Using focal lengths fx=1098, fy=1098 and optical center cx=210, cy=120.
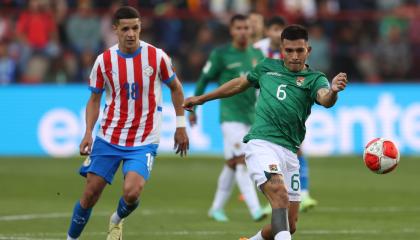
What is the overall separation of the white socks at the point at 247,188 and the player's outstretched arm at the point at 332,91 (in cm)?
454

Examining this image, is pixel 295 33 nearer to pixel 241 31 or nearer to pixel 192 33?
pixel 241 31

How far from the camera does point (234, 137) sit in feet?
48.8

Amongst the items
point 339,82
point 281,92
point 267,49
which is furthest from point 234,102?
point 339,82

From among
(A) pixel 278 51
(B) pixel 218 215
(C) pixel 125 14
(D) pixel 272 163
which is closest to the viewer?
(D) pixel 272 163

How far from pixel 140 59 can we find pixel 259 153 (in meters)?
1.83

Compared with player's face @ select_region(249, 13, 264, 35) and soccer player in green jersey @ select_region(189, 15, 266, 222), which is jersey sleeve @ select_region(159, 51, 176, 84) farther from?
player's face @ select_region(249, 13, 264, 35)

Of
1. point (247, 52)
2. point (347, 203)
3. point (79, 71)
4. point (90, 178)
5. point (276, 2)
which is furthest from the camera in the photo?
point (276, 2)

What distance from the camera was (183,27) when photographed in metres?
26.4

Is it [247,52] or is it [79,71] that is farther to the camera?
[79,71]

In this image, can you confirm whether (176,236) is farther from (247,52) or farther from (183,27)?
(183,27)

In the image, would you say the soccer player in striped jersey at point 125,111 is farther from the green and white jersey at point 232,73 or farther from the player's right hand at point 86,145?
the green and white jersey at point 232,73

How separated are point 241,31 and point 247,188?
2132 mm

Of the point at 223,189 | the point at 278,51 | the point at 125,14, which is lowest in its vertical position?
the point at 223,189

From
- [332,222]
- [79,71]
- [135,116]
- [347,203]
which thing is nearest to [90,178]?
[135,116]
